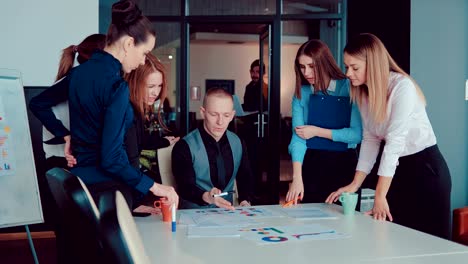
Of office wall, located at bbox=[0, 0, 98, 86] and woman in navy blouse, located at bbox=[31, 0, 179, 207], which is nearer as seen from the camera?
woman in navy blouse, located at bbox=[31, 0, 179, 207]

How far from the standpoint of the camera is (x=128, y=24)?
1.82m

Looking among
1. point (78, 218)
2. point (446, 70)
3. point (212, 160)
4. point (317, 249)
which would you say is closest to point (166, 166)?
point (212, 160)

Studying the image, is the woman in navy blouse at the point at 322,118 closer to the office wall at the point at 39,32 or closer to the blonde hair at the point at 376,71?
the blonde hair at the point at 376,71

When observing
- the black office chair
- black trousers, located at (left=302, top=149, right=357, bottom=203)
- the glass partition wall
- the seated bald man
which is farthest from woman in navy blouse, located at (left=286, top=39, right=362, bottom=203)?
the glass partition wall

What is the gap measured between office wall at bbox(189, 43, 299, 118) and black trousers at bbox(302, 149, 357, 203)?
2.99 metres

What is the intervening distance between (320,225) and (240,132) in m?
4.25

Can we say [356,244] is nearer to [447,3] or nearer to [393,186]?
[393,186]

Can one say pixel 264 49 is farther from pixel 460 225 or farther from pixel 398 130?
pixel 398 130

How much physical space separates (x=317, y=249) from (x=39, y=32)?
2.90 m

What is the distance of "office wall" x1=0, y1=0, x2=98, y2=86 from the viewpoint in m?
3.67

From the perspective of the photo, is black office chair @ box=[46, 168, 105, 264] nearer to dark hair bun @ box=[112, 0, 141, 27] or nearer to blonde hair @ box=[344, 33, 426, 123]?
dark hair bun @ box=[112, 0, 141, 27]

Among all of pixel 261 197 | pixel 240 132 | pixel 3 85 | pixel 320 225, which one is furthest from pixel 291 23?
pixel 320 225

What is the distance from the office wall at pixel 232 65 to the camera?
5895mm

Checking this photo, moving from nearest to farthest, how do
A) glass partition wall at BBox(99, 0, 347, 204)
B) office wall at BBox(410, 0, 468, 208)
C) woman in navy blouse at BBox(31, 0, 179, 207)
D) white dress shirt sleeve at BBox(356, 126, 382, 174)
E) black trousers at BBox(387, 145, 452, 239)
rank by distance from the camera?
woman in navy blouse at BBox(31, 0, 179, 207), black trousers at BBox(387, 145, 452, 239), white dress shirt sleeve at BBox(356, 126, 382, 174), office wall at BBox(410, 0, 468, 208), glass partition wall at BBox(99, 0, 347, 204)
